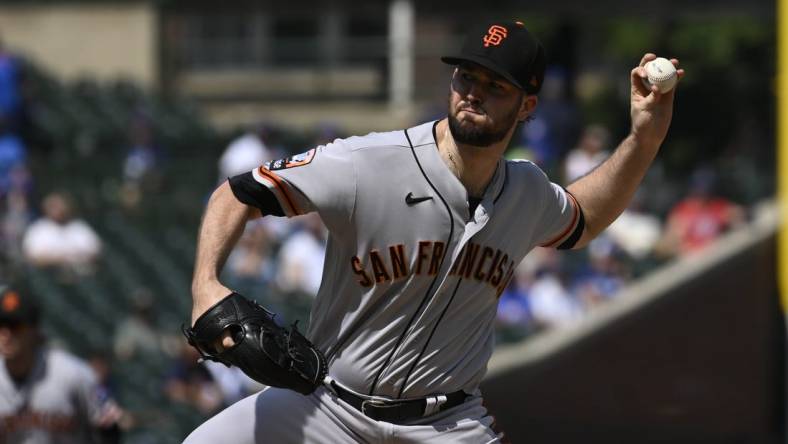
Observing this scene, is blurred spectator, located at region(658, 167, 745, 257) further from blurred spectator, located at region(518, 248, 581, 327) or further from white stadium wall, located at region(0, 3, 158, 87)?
white stadium wall, located at region(0, 3, 158, 87)

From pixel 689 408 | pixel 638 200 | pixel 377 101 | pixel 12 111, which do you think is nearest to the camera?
pixel 689 408

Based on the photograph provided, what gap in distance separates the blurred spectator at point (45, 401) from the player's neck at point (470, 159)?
2.31 m

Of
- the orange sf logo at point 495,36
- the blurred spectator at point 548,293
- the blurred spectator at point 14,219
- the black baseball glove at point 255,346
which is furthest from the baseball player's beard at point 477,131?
the blurred spectator at point 14,219

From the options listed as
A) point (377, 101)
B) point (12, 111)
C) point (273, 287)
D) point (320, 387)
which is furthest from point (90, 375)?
point (377, 101)

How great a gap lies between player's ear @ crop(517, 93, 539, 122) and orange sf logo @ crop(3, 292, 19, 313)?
2.37m

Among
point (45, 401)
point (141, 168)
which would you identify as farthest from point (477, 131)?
point (141, 168)

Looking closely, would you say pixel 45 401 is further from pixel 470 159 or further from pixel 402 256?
pixel 470 159

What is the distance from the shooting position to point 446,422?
354cm

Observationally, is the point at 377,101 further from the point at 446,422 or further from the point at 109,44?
the point at 446,422

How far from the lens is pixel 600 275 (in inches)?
433

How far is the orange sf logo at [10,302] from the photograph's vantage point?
5180 millimetres

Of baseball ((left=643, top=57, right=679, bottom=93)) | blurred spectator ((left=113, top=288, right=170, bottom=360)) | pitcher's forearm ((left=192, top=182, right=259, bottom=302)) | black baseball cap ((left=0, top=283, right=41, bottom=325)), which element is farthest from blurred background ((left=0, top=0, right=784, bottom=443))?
pitcher's forearm ((left=192, top=182, right=259, bottom=302))

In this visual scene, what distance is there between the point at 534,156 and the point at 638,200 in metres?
1.00

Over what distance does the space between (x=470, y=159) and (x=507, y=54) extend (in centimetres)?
27
